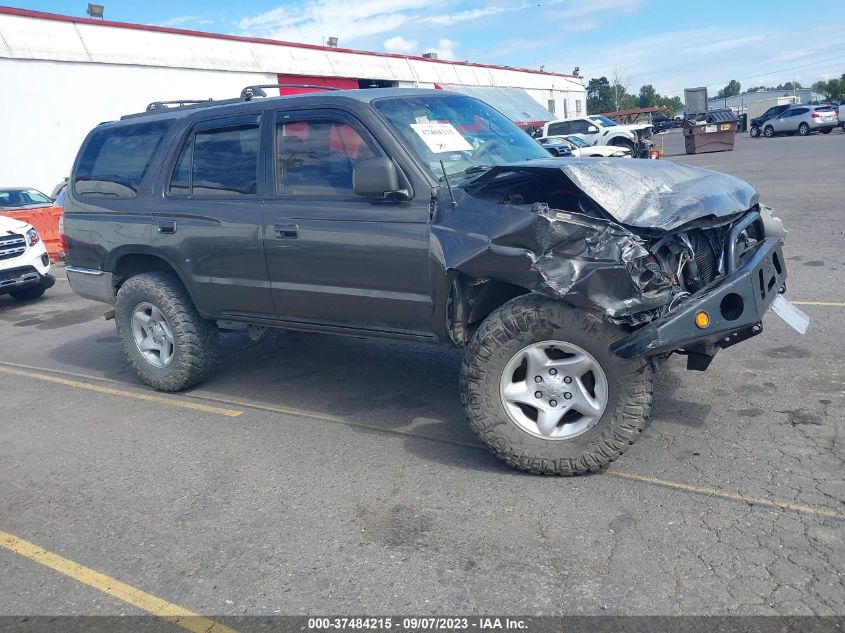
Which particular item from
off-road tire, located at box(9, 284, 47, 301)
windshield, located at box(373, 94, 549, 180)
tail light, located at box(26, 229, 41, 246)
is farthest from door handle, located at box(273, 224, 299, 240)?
off-road tire, located at box(9, 284, 47, 301)

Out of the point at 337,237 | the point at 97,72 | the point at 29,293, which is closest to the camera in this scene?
the point at 337,237

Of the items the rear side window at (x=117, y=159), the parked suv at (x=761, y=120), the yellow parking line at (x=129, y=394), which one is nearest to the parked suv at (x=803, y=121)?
the parked suv at (x=761, y=120)

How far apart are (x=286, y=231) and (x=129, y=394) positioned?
2200mm

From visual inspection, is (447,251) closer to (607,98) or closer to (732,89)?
(607,98)

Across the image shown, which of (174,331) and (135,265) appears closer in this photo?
(174,331)

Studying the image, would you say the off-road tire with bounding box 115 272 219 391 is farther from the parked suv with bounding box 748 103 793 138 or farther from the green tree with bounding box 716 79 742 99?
the green tree with bounding box 716 79 742 99

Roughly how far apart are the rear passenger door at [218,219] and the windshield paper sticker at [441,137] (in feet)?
3.83

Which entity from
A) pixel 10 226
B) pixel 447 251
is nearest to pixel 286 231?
pixel 447 251

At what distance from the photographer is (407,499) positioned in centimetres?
391

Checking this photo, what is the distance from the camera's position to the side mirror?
421 cm

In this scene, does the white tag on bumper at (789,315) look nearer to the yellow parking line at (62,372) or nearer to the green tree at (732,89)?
the yellow parking line at (62,372)

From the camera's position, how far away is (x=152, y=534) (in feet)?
12.4

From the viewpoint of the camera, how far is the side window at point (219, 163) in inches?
204

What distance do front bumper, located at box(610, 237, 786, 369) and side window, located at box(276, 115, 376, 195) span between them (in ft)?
6.43
